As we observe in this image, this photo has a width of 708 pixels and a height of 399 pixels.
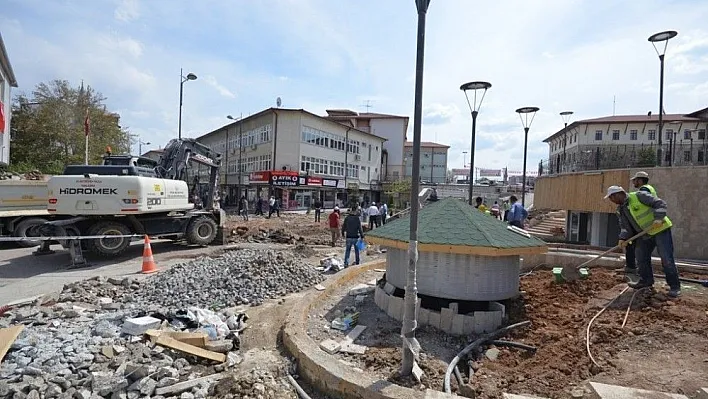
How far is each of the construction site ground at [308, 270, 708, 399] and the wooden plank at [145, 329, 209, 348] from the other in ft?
4.54

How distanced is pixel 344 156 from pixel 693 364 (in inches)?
1644

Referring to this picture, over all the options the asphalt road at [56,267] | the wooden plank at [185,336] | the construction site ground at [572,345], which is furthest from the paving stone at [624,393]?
the asphalt road at [56,267]

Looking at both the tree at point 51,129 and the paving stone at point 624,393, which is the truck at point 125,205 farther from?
the tree at point 51,129

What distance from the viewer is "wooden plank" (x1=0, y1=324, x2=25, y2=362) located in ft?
14.9

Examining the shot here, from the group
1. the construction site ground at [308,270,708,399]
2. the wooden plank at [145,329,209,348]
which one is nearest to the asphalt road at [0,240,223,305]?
the wooden plank at [145,329,209,348]

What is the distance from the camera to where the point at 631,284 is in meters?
5.75

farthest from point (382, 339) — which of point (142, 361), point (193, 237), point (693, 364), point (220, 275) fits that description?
point (193, 237)

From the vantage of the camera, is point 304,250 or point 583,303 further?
point 304,250

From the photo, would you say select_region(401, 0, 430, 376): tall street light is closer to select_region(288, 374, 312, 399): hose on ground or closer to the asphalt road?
select_region(288, 374, 312, 399): hose on ground

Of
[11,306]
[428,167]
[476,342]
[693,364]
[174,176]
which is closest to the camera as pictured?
[693,364]

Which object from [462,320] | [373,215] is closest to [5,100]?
[373,215]

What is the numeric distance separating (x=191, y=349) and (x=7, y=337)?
2243mm

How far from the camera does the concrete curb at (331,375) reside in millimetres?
3445

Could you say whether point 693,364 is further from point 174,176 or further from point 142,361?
point 174,176
